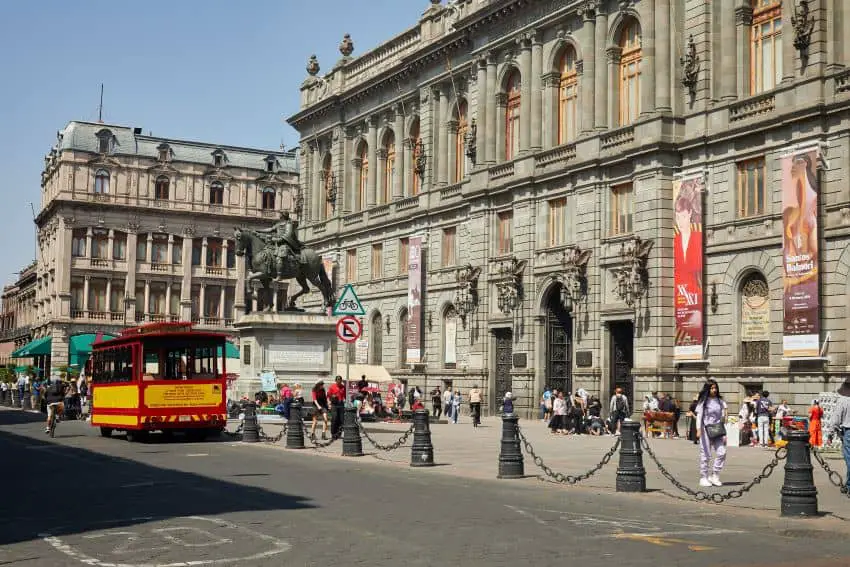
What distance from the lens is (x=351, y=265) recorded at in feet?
244

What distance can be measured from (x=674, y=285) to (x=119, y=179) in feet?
236

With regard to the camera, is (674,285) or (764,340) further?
(674,285)

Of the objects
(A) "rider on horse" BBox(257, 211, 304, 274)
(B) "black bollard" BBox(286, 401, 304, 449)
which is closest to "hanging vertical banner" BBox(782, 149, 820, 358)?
(B) "black bollard" BBox(286, 401, 304, 449)

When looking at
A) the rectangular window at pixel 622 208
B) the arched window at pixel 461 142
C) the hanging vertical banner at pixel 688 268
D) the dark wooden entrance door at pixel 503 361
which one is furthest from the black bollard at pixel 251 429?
the arched window at pixel 461 142

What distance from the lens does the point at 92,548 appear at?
43.4 feet

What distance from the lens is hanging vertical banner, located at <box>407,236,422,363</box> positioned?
63312 mm

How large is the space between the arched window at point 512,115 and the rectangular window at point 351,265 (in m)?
19.6

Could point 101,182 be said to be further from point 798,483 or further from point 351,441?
point 798,483

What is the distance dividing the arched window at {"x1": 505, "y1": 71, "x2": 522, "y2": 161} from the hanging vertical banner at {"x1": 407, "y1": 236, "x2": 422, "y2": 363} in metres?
9.40

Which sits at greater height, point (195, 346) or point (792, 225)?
point (792, 225)

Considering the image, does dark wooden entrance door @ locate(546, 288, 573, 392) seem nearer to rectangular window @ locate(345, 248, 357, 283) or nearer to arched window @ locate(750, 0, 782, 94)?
arched window @ locate(750, 0, 782, 94)

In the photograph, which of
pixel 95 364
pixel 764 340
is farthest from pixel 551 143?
pixel 95 364

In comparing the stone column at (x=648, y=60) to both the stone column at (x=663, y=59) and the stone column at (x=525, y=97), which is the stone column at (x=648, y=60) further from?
the stone column at (x=525, y=97)

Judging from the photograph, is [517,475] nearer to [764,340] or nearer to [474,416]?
[764,340]
